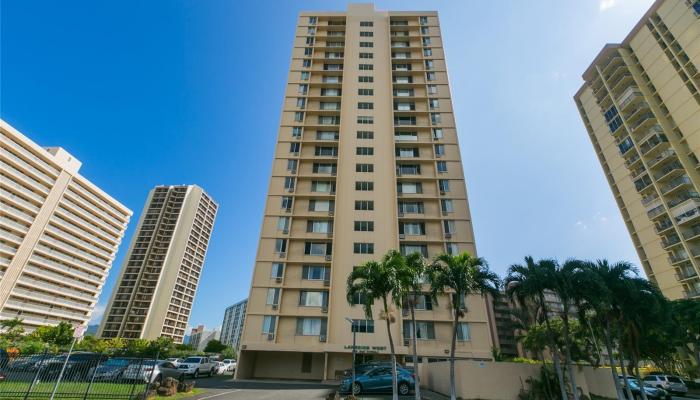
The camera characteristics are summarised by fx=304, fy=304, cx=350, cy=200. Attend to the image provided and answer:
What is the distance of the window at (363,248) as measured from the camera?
36656 millimetres

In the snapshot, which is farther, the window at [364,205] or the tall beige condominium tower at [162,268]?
the tall beige condominium tower at [162,268]

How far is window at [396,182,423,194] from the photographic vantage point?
41.7 m

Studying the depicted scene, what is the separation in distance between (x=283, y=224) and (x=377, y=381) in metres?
22.8

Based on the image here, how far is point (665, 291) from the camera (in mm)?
47906

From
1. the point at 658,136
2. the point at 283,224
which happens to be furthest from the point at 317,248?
the point at 658,136

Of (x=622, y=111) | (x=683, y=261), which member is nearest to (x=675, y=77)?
(x=622, y=111)

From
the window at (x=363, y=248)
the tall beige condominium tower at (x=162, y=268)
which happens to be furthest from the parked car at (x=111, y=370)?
the tall beige condominium tower at (x=162, y=268)

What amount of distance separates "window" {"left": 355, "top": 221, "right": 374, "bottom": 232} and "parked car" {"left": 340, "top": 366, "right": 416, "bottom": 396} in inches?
734

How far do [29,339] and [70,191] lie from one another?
37438 millimetres

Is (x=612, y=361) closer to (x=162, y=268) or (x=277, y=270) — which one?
(x=277, y=270)

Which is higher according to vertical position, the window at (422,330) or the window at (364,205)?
the window at (364,205)

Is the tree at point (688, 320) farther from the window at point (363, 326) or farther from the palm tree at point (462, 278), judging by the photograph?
the window at point (363, 326)

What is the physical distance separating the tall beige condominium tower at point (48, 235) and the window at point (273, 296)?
6824 cm

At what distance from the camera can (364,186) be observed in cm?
4094
